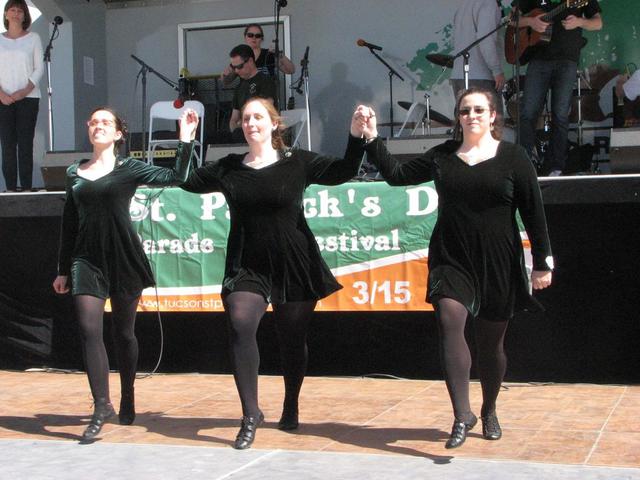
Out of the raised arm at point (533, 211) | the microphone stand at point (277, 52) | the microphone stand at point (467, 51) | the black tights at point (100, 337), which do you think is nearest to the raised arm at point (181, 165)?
the black tights at point (100, 337)

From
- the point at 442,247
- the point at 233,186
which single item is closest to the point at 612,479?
the point at 442,247

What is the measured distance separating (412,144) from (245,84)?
8.92 ft

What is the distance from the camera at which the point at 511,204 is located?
475cm

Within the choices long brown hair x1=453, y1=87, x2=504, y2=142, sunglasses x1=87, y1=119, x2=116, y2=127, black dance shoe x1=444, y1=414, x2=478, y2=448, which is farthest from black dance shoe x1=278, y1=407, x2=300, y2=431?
sunglasses x1=87, y1=119, x2=116, y2=127

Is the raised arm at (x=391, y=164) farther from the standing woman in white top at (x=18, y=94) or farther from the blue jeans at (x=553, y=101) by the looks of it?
the standing woman in white top at (x=18, y=94)

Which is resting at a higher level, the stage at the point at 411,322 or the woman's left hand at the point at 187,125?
the woman's left hand at the point at 187,125

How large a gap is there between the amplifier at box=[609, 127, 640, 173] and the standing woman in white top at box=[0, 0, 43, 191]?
16.8 feet

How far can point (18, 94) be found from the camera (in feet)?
30.0

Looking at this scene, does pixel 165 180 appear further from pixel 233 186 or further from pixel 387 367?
pixel 387 367

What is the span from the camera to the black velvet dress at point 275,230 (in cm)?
503

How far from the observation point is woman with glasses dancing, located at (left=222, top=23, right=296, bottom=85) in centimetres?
1073

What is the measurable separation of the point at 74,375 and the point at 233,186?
359 centimetres

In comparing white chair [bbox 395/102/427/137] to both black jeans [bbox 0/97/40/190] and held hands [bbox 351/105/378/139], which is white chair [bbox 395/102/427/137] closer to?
black jeans [bbox 0/97/40/190]

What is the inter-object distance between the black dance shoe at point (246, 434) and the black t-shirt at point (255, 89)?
5583 millimetres
